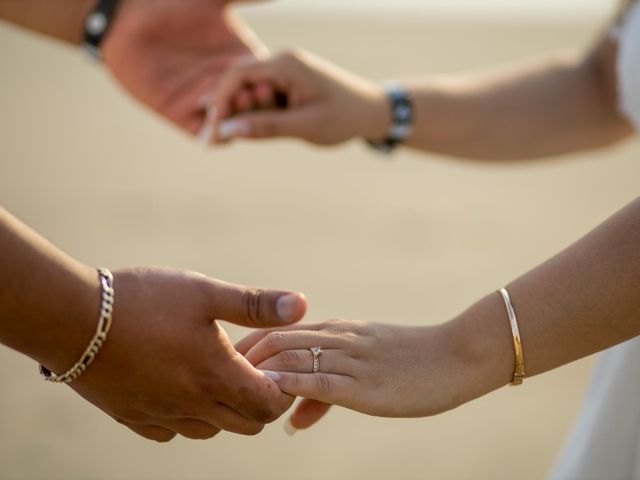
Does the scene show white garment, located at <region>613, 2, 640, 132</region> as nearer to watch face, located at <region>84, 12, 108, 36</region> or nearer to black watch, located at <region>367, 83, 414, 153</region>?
black watch, located at <region>367, 83, 414, 153</region>

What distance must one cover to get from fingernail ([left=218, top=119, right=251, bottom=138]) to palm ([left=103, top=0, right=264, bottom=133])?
27 centimetres

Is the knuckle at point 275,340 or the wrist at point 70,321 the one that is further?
the knuckle at point 275,340

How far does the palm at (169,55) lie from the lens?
3.68m

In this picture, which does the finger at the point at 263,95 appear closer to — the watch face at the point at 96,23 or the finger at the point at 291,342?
the watch face at the point at 96,23

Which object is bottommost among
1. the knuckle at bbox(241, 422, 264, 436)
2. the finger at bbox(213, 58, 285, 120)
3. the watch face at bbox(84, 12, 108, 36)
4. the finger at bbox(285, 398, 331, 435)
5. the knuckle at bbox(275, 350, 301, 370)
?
the knuckle at bbox(241, 422, 264, 436)

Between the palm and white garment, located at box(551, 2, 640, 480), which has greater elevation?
the palm

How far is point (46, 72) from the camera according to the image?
22.1 m

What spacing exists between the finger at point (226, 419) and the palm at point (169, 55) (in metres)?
1.72

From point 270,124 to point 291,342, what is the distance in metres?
1.34

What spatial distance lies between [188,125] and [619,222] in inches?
82.5

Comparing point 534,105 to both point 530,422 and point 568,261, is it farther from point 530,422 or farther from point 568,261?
point 530,422

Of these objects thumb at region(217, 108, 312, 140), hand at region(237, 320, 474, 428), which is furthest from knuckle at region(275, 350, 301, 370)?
thumb at region(217, 108, 312, 140)

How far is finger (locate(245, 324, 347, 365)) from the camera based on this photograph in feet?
7.14

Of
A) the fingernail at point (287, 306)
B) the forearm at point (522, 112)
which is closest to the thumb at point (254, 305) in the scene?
the fingernail at point (287, 306)
